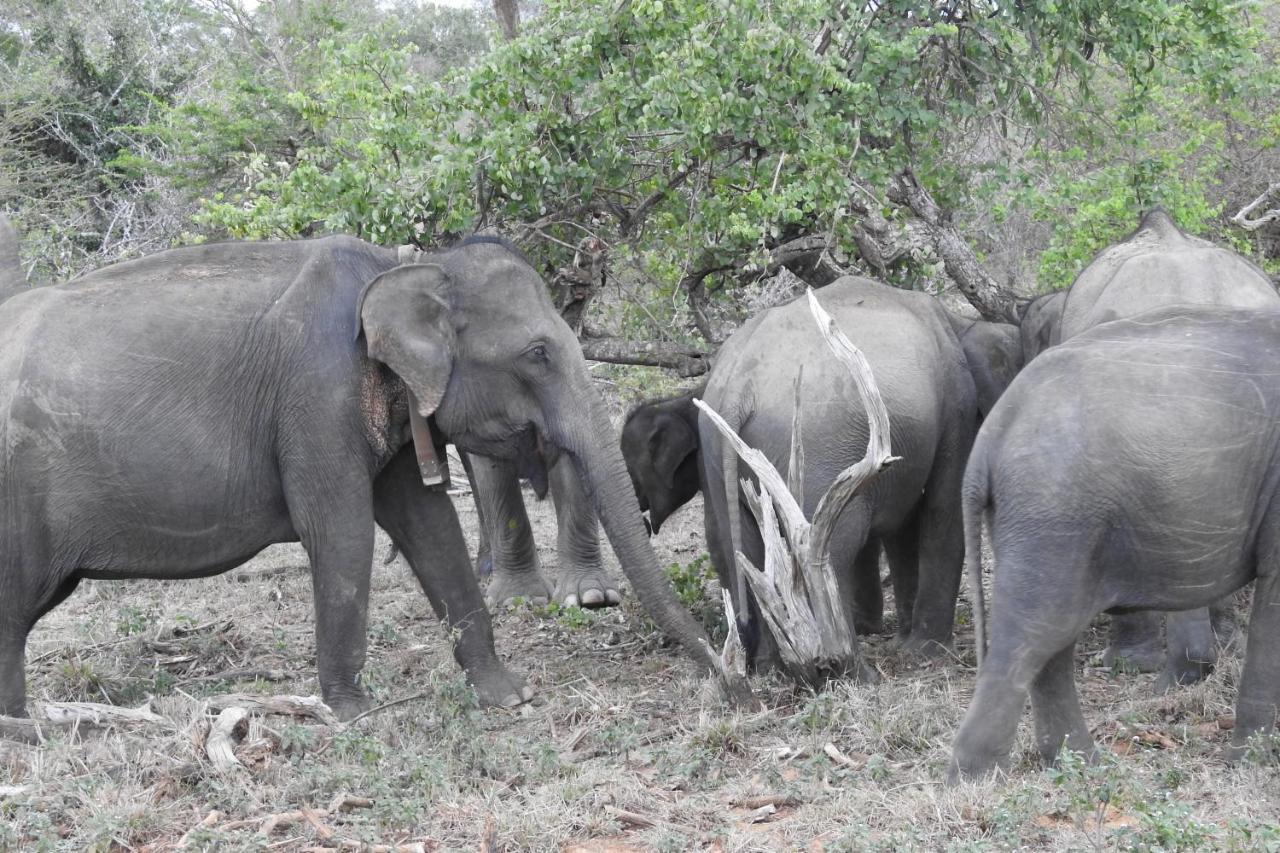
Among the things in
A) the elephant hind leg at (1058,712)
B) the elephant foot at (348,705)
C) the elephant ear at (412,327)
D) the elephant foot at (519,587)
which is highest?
the elephant ear at (412,327)

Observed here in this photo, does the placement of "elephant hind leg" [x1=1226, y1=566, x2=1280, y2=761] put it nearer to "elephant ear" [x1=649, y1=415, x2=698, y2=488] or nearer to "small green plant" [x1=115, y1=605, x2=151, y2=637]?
"elephant ear" [x1=649, y1=415, x2=698, y2=488]

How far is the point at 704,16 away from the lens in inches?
272

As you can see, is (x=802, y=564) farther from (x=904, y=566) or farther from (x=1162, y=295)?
(x=1162, y=295)

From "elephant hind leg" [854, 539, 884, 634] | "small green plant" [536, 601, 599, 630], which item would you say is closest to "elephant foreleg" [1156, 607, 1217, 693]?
"elephant hind leg" [854, 539, 884, 634]

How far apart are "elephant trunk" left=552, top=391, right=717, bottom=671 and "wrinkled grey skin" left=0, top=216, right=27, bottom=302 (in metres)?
2.34

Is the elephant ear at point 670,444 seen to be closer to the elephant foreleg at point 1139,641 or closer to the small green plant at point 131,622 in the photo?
the elephant foreleg at point 1139,641

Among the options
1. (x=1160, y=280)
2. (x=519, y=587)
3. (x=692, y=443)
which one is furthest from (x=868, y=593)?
(x=519, y=587)

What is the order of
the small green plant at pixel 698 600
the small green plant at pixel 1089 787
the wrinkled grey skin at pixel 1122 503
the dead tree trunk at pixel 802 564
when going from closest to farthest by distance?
the small green plant at pixel 1089 787
the wrinkled grey skin at pixel 1122 503
the dead tree trunk at pixel 802 564
the small green plant at pixel 698 600

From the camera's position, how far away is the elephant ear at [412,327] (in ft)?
18.3

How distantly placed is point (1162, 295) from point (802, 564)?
6.43 feet

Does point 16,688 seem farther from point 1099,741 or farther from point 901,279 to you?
point 901,279

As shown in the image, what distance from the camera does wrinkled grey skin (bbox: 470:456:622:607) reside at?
8.33m

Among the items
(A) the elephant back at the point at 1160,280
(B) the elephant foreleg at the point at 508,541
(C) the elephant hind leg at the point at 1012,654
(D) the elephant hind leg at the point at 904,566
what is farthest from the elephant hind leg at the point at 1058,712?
(B) the elephant foreleg at the point at 508,541

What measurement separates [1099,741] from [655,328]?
3.98 meters
